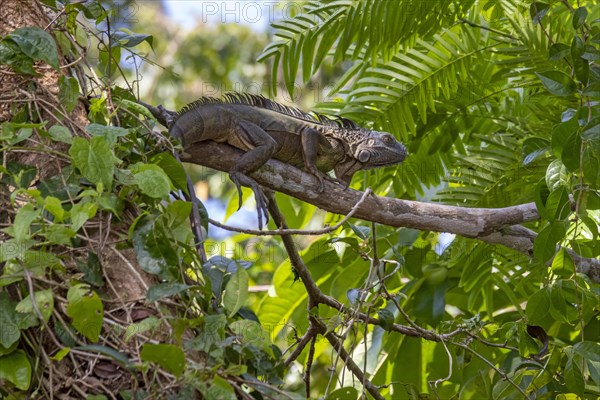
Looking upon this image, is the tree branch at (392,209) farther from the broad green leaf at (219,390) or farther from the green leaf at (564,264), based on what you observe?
the broad green leaf at (219,390)

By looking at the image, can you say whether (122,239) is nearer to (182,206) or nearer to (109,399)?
(182,206)

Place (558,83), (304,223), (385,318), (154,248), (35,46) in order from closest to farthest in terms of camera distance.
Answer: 1. (154,248)
2. (35,46)
3. (558,83)
4. (385,318)
5. (304,223)

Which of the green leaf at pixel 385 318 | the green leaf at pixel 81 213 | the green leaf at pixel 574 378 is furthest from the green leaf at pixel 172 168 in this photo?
the green leaf at pixel 574 378

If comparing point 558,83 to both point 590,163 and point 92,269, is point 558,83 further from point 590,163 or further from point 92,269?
point 92,269

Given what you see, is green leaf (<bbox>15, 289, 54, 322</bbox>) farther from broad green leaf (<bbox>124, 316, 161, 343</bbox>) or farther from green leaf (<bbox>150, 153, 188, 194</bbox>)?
green leaf (<bbox>150, 153, 188, 194</bbox>)

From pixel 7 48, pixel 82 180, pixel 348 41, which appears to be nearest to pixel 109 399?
pixel 82 180

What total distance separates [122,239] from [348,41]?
2150 mm

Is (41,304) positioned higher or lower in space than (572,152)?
lower

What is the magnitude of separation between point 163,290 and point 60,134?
0.51m

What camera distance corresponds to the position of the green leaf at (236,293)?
1.94 metres

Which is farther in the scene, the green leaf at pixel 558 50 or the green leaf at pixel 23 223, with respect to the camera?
the green leaf at pixel 558 50

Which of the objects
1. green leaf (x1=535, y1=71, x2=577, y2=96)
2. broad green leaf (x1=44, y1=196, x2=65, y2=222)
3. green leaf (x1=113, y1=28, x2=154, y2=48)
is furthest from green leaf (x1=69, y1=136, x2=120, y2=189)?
green leaf (x1=535, y1=71, x2=577, y2=96)

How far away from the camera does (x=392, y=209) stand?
3.03m

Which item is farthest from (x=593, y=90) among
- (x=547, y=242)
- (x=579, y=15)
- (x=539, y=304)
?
(x=539, y=304)
